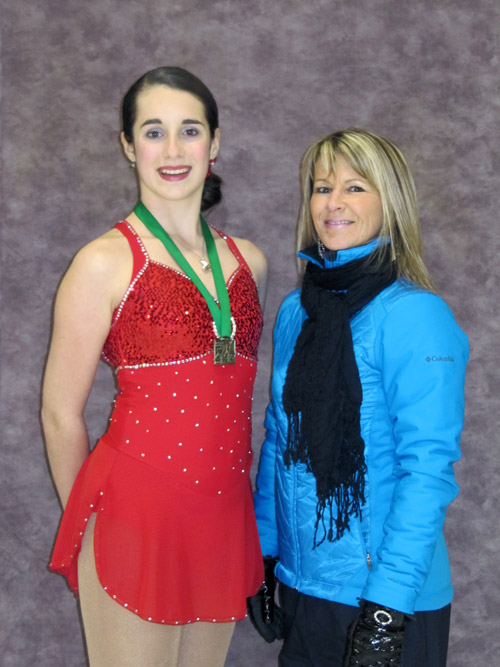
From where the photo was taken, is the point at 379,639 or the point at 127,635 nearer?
the point at 379,639

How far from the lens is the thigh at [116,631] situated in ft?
5.23

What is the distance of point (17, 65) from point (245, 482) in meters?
1.55

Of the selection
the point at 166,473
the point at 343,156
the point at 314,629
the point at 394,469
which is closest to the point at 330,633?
the point at 314,629

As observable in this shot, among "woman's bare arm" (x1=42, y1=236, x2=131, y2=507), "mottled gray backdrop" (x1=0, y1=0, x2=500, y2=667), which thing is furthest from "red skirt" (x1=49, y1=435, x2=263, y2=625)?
"mottled gray backdrop" (x1=0, y1=0, x2=500, y2=667)

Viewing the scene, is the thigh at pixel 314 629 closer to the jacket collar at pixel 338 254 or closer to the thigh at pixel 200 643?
the thigh at pixel 200 643

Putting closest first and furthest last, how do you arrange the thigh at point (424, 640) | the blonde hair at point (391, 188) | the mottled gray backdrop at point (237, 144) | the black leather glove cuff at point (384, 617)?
the black leather glove cuff at point (384, 617) → the thigh at point (424, 640) → the blonde hair at point (391, 188) → the mottled gray backdrop at point (237, 144)

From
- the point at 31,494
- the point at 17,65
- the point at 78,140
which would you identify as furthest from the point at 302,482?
the point at 17,65

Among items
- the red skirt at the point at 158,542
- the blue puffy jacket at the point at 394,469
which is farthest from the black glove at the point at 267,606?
the red skirt at the point at 158,542

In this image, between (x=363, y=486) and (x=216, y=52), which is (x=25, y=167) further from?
(x=363, y=486)

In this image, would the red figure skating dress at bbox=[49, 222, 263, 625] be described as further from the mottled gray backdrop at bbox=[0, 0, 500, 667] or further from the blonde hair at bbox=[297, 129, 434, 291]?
the mottled gray backdrop at bbox=[0, 0, 500, 667]

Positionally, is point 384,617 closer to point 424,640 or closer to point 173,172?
point 424,640

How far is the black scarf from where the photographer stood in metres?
1.60

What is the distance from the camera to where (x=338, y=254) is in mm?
1711

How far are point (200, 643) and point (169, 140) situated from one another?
116 centimetres
